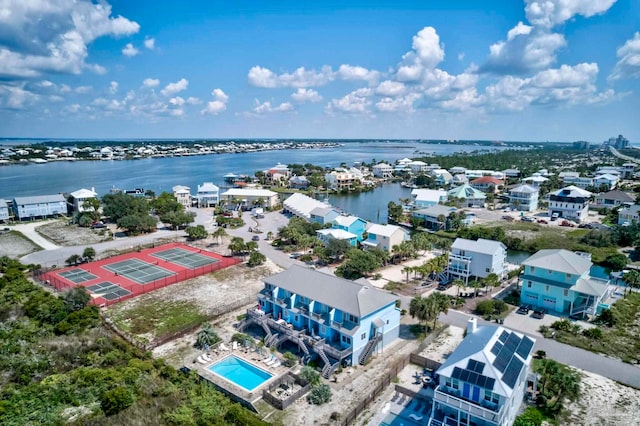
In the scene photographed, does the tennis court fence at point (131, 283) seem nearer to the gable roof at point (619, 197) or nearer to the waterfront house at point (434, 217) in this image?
the waterfront house at point (434, 217)

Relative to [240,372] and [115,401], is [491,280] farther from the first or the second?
[115,401]

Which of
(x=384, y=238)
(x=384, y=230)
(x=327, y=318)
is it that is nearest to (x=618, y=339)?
(x=327, y=318)

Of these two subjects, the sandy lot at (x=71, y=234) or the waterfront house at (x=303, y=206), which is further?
the waterfront house at (x=303, y=206)

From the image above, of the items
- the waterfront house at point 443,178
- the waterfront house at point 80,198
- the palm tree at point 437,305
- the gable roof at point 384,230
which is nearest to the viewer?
the palm tree at point 437,305

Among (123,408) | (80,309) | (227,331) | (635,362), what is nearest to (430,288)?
(635,362)

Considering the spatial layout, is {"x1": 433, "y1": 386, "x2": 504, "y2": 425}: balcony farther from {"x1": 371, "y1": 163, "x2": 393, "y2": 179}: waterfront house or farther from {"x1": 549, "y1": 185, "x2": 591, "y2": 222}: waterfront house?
{"x1": 371, "y1": 163, "x2": 393, "y2": 179}: waterfront house

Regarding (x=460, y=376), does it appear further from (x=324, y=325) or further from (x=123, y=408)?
(x=123, y=408)

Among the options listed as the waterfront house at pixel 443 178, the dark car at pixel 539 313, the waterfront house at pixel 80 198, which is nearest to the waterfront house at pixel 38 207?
the waterfront house at pixel 80 198
